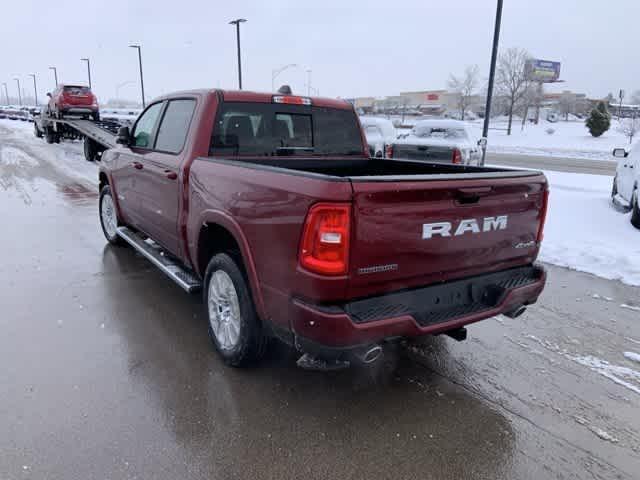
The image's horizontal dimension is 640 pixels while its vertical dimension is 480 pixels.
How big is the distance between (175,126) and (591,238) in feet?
20.2

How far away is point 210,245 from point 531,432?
8.53ft

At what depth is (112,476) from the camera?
8.47 ft

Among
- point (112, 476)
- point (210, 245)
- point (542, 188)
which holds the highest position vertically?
point (542, 188)

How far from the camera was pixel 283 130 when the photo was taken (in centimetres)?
454

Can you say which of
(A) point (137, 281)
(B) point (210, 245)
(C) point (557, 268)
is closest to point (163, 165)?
(B) point (210, 245)

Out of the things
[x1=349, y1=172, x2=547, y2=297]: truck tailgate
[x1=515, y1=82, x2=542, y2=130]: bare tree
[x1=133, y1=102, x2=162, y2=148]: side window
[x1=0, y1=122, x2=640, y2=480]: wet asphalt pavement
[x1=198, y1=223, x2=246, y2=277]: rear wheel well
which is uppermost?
[x1=515, y1=82, x2=542, y2=130]: bare tree

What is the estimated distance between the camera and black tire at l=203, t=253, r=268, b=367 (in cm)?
334

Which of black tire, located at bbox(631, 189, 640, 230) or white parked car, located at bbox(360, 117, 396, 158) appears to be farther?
white parked car, located at bbox(360, 117, 396, 158)

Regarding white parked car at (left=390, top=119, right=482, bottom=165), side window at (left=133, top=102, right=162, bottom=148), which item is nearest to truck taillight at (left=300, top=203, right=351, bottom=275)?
side window at (left=133, top=102, right=162, bottom=148)

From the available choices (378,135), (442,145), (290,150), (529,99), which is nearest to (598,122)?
(529,99)

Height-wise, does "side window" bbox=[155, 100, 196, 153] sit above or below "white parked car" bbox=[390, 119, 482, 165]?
above

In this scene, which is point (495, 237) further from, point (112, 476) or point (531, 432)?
point (112, 476)

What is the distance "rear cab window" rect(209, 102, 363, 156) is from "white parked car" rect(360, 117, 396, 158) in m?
8.94

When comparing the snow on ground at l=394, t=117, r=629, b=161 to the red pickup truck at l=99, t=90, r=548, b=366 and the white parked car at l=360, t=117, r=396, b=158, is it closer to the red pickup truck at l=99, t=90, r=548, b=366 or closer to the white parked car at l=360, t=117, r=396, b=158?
the white parked car at l=360, t=117, r=396, b=158
